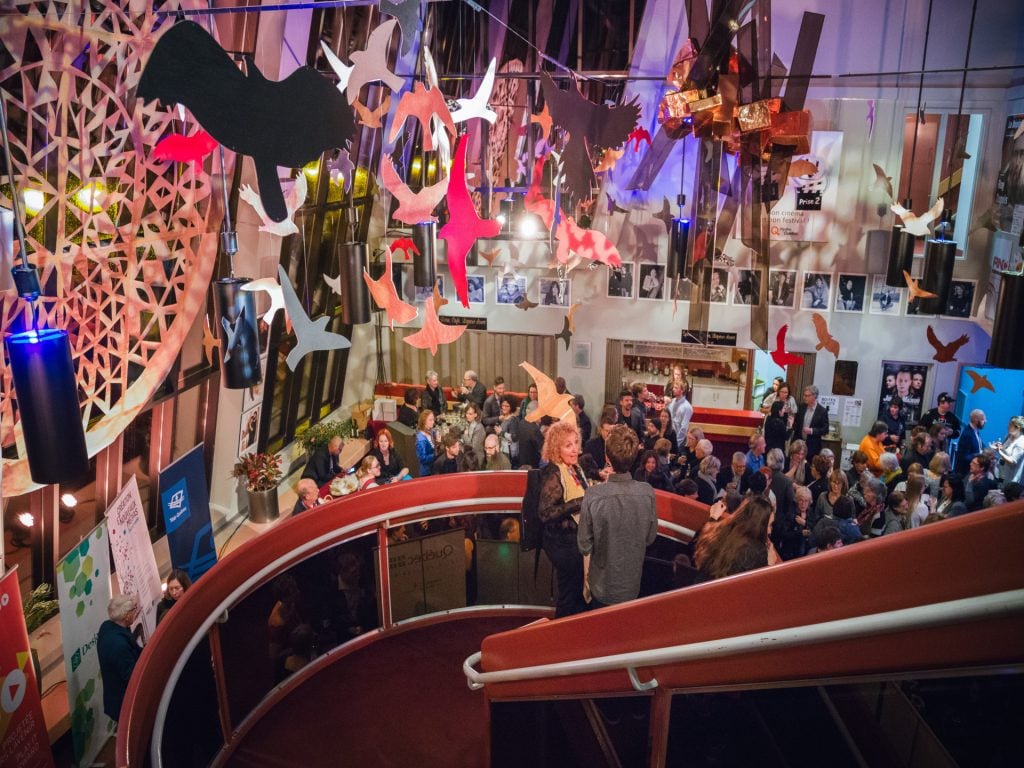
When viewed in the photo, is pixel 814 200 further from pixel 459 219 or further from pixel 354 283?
pixel 459 219

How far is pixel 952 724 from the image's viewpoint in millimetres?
1088

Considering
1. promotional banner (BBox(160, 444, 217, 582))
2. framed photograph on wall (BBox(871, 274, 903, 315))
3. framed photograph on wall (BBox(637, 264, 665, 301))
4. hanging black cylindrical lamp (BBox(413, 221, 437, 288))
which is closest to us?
hanging black cylindrical lamp (BBox(413, 221, 437, 288))

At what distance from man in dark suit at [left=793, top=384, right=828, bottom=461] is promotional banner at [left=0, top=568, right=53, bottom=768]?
7724 millimetres

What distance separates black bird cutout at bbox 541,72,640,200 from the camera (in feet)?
16.8

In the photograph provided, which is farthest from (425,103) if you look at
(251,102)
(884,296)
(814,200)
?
(884,296)

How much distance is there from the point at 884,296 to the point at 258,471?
28.4ft

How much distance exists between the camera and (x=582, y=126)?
17.6 feet

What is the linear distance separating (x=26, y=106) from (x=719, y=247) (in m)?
6.04

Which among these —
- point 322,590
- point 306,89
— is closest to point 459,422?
point 322,590

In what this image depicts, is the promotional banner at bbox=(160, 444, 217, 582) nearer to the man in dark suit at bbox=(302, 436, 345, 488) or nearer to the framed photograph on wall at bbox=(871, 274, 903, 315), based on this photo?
the man in dark suit at bbox=(302, 436, 345, 488)

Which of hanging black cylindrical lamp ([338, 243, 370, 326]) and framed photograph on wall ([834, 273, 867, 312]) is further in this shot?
framed photograph on wall ([834, 273, 867, 312])

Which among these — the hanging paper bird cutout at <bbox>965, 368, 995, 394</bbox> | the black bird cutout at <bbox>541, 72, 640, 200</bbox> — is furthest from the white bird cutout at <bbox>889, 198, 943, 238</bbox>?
the black bird cutout at <bbox>541, 72, 640, 200</bbox>

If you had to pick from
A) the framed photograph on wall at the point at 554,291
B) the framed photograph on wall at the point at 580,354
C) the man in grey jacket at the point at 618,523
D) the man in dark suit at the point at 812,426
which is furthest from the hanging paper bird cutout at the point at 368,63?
the framed photograph on wall at the point at 580,354

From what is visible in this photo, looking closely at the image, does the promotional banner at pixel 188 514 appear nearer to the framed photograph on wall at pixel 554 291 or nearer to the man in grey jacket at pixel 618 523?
the man in grey jacket at pixel 618 523
